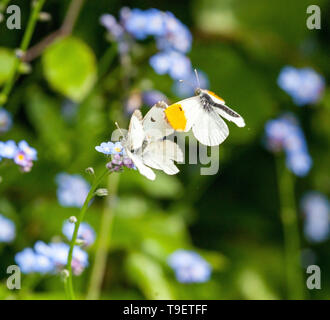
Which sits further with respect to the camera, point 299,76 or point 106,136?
point 299,76

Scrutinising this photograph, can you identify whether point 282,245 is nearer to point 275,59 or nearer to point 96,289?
point 275,59

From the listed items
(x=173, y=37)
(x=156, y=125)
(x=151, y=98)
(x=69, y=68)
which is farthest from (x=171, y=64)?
(x=156, y=125)

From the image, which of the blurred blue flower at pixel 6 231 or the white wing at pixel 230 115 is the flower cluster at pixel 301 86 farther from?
the white wing at pixel 230 115

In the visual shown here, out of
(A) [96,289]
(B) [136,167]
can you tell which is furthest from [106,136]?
Result: (B) [136,167]

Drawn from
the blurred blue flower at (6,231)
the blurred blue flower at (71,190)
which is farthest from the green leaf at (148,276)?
the blurred blue flower at (6,231)

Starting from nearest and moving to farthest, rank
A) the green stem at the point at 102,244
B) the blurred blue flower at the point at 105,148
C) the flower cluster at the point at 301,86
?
the blurred blue flower at the point at 105,148
the green stem at the point at 102,244
the flower cluster at the point at 301,86
